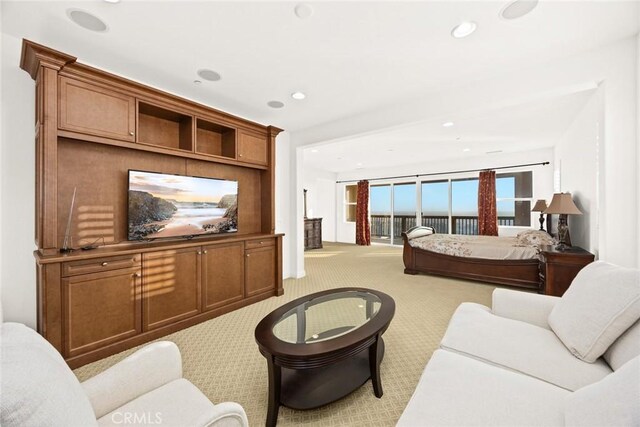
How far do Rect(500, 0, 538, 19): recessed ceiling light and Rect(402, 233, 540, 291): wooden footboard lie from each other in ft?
11.0

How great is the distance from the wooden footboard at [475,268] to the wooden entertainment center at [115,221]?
9.33ft

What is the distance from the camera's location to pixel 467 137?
502 cm

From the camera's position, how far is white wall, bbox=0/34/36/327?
210 centimetres

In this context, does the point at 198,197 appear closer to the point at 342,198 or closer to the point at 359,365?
the point at 359,365

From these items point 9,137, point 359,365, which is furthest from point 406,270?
point 9,137

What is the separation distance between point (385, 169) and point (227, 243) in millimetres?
6536

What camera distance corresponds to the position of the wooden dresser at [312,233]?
790cm

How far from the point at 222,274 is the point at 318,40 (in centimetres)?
255

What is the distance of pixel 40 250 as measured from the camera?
2035 mm

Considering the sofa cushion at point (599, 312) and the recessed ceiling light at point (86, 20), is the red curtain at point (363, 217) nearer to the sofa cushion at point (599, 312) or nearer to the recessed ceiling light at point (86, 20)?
the sofa cushion at point (599, 312)

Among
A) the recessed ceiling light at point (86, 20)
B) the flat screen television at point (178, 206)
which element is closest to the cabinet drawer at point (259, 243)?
the flat screen television at point (178, 206)

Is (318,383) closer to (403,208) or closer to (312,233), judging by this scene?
(312,233)

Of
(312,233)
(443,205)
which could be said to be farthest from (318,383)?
(443,205)

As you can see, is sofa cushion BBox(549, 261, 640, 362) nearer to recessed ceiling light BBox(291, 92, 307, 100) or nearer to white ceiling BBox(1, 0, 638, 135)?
white ceiling BBox(1, 0, 638, 135)
